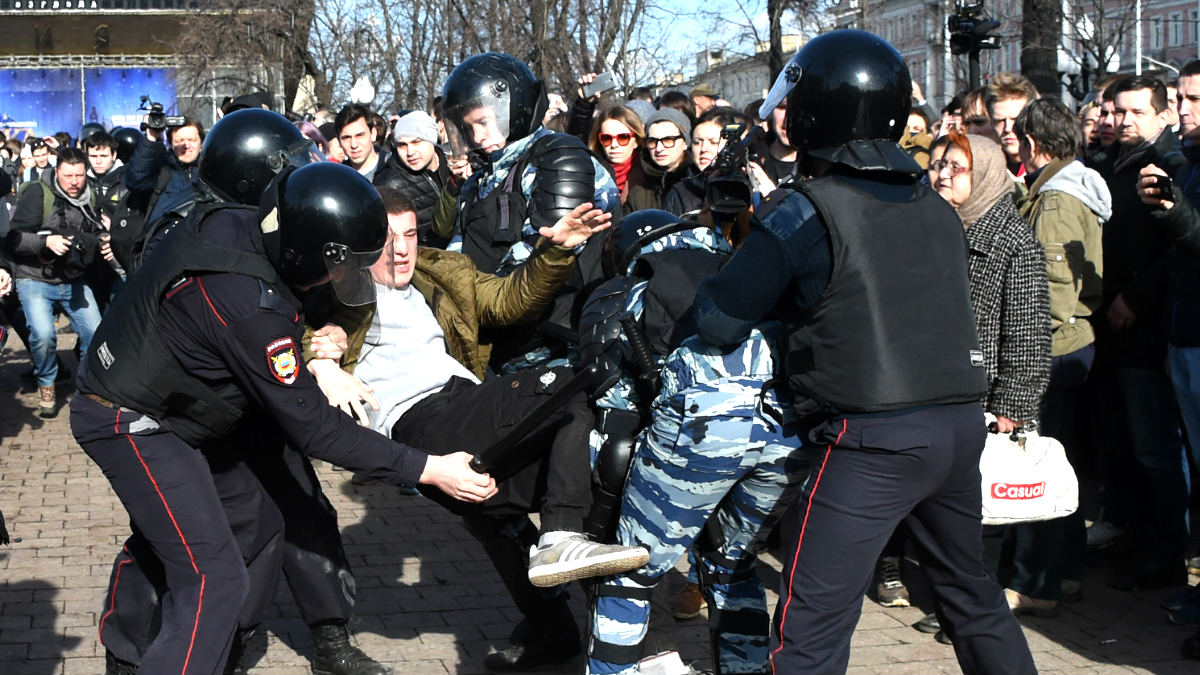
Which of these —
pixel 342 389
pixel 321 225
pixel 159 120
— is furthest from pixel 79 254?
pixel 321 225

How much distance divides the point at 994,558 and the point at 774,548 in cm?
104

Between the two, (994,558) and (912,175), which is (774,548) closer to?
(994,558)

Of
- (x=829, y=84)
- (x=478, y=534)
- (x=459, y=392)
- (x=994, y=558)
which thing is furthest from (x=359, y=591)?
(x=829, y=84)

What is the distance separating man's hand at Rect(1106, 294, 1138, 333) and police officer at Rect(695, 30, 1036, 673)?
2.69 meters

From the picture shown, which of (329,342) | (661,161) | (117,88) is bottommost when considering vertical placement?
(329,342)

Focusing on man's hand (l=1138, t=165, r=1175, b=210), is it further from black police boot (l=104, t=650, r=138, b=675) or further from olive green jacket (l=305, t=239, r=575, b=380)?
black police boot (l=104, t=650, r=138, b=675)

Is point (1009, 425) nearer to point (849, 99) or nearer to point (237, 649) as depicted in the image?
point (849, 99)

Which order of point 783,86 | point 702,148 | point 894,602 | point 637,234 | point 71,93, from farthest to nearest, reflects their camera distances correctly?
point 71,93
point 702,148
point 894,602
point 637,234
point 783,86

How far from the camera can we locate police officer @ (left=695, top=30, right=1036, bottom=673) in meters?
3.37

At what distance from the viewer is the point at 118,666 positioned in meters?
4.44

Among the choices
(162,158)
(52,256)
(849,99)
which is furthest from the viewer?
(52,256)

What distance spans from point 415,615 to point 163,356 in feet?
7.12

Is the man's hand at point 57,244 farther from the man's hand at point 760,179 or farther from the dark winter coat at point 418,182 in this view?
the man's hand at point 760,179

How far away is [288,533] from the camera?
4781mm
